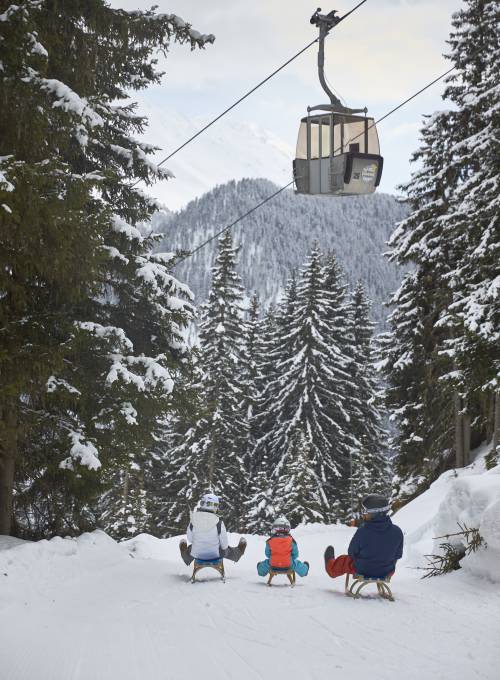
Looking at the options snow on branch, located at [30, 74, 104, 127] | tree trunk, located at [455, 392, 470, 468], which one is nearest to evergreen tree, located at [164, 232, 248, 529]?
tree trunk, located at [455, 392, 470, 468]

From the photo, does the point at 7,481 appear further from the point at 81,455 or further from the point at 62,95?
the point at 62,95

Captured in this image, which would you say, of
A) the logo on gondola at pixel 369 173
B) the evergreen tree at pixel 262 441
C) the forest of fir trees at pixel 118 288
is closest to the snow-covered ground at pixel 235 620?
the forest of fir trees at pixel 118 288

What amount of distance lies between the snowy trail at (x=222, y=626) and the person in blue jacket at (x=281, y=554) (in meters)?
0.26

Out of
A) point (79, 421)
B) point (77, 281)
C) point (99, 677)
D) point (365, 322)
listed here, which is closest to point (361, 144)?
point (77, 281)

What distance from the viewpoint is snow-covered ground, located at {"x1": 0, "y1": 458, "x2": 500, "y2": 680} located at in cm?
511

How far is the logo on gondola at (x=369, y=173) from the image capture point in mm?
11852

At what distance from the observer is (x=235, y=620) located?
6715 millimetres

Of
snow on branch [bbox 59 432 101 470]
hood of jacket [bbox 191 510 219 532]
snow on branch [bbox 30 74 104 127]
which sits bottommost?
hood of jacket [bbox 191 510 219 532]

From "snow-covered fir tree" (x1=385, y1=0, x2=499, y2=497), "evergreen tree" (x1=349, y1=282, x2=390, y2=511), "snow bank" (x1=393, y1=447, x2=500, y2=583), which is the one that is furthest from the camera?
"evergreen tree" (x1=349, y1=282, x2=390, y2=511)

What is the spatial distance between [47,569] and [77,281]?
4.00 metres

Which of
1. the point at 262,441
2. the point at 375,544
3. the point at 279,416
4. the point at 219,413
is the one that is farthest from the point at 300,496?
the point at 375,544

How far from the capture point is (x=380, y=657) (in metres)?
5.38

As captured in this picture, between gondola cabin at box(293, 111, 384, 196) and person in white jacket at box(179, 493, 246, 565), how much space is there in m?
5.94

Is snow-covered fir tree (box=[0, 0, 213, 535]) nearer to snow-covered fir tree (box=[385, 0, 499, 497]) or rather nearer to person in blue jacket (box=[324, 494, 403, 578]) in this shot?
person in blue jacket (box=[324, 494, 403, 578])
